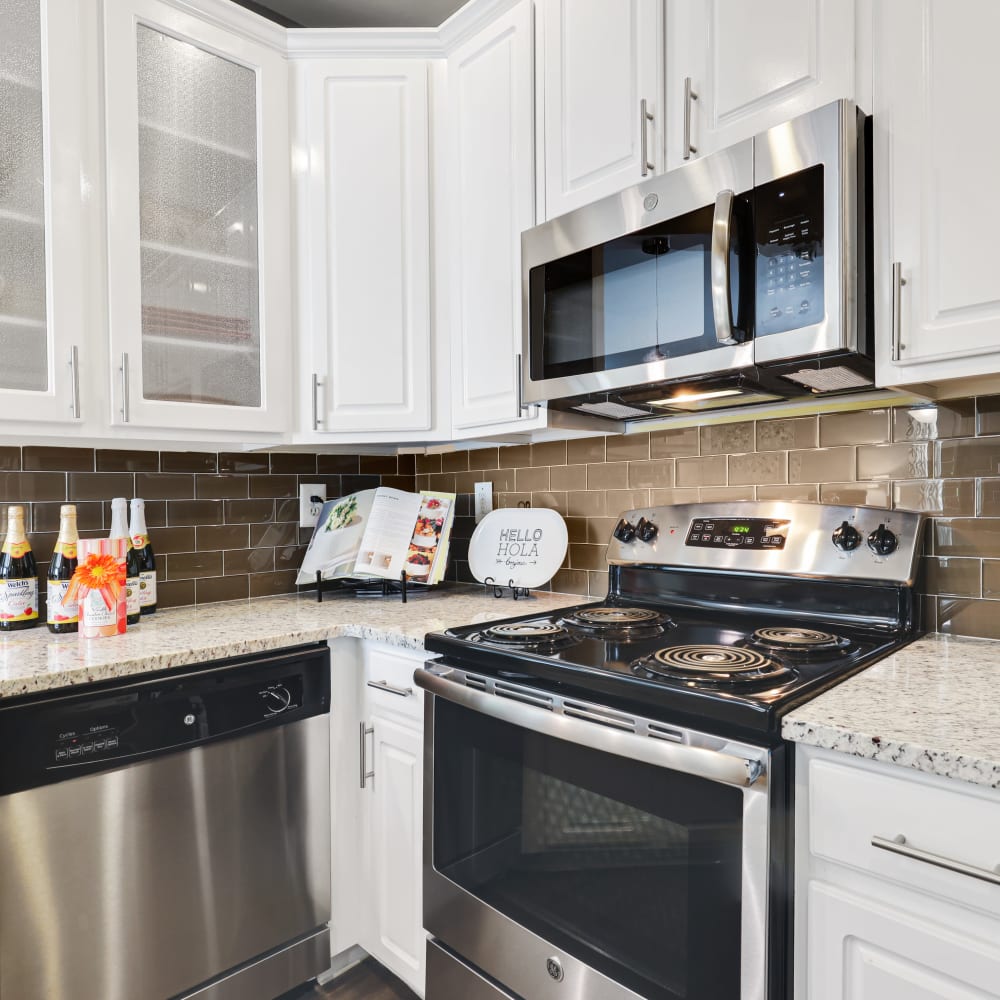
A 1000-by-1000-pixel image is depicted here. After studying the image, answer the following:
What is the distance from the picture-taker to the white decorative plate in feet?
6.35

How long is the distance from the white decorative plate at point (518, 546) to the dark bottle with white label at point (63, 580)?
1.02 meters

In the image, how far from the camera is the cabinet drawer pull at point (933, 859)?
762mm

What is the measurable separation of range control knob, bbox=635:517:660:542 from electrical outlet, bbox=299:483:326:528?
1.07 m

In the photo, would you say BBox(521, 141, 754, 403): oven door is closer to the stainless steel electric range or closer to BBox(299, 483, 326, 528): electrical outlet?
the stainless steel electric range

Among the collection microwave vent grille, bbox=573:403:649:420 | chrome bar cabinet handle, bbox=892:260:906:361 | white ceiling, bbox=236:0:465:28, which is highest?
white ceiling, bbox=236:0:465:28

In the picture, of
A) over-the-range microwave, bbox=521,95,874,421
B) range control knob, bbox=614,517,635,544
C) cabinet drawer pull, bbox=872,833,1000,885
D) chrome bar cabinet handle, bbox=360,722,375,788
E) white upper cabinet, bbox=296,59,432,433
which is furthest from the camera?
white upper cabinet, bbox=296,59,432,433

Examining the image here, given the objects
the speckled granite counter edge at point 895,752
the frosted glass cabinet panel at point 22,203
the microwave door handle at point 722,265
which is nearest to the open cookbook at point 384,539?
the frosted glass cabinet panel at point 22,203

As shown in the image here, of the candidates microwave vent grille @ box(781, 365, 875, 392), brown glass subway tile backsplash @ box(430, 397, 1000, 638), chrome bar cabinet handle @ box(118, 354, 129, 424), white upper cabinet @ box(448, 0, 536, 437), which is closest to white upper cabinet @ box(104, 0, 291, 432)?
chrome bar cabinet handle @ box(118, 354, 129, 424)

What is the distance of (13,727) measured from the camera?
48.3 inches

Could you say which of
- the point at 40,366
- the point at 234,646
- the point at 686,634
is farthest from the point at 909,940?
the point at 40,366

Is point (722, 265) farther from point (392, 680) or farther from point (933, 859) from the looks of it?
point (392, 680)

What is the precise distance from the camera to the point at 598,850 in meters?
1.12

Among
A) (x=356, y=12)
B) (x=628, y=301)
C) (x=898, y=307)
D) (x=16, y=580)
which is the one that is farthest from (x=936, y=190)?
(x=16, y=580)

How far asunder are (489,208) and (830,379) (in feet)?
3.22
